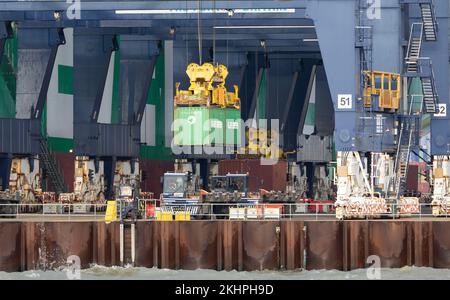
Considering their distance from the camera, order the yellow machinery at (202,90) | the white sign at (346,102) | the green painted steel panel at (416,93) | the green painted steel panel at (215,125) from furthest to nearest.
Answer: the green painted steel panel at (215,125) → the yellow machinery at (202,90) → the green painted steel panel at (416,93) → the white sign at (346,102)

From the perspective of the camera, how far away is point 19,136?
115 meters

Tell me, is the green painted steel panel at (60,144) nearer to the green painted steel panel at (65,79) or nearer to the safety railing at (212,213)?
the green painted steel panel at (65,79)

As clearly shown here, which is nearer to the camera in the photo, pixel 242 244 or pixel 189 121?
pixel 242 244

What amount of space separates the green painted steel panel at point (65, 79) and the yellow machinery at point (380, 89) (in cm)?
3100

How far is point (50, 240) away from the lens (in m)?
91.1

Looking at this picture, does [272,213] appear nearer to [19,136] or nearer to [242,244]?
[242,244]

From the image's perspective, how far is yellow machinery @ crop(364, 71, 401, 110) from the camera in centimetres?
9606

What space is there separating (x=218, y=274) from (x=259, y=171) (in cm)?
3786

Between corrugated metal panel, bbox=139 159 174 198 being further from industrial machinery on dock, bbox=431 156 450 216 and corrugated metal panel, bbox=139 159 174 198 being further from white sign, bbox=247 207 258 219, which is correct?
white sign, bbox=247 207 258 219

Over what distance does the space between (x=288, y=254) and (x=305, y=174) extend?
5365cm

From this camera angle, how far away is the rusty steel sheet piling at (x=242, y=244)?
9038 cm

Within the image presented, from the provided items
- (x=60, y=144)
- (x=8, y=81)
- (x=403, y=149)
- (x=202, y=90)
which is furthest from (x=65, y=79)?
(x=403, y=149)

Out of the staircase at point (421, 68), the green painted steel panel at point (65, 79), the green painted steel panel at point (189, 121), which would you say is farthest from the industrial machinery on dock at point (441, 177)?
the green painted steel panel at point (65, 79)
